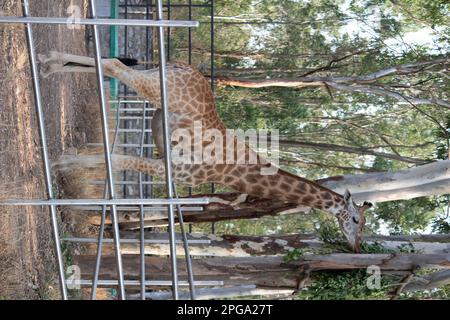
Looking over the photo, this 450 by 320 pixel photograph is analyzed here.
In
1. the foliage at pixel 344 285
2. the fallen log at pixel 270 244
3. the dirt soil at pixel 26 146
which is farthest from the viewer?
the fallen log at pixel 270 244

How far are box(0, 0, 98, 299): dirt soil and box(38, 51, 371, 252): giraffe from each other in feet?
2.32

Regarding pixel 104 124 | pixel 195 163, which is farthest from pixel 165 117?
pixel 195 163

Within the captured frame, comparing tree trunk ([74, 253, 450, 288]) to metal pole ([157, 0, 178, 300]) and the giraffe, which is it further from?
metal pole ([157, 0, 178, 300])

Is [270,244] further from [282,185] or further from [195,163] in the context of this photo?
[195,163]

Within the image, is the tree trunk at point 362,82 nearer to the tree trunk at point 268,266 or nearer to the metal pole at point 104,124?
the tree trunk at point 268,266

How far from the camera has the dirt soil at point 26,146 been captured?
557cm

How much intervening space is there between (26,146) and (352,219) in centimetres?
320

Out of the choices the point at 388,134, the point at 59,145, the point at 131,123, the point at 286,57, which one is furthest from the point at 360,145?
the point at 59,145

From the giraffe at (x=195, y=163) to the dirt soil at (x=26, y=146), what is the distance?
2.32 feet

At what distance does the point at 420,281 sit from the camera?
7.34m

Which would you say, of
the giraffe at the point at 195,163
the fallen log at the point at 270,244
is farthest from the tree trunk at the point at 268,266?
the fallen log at the point at 270,244

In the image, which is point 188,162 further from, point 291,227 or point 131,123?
point 291,227

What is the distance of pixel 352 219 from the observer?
699cm
